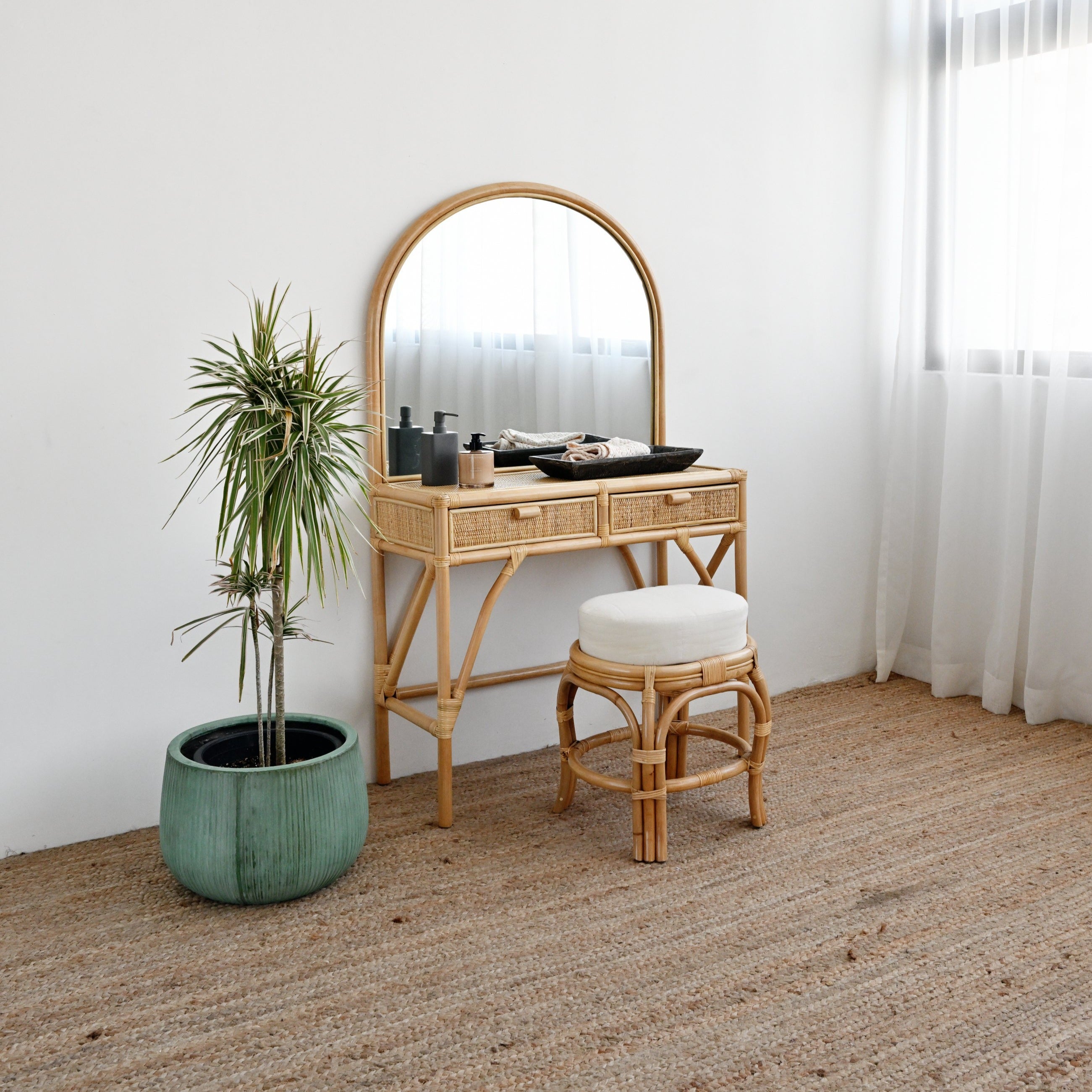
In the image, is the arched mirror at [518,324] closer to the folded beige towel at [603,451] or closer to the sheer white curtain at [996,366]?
the folded beige towel at [603,451]

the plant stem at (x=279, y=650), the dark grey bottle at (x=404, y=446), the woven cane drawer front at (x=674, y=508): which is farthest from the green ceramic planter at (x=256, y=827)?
the woven cane drawer front at (x=674, y=508)

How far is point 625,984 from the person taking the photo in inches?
74.3

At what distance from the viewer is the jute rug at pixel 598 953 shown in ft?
5.52

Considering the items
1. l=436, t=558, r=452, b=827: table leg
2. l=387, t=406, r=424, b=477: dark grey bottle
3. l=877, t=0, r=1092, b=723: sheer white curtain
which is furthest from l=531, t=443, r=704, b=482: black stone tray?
l=877, t=0, r=1092, b=723: sheer white curtain

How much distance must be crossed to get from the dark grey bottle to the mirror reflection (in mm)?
14

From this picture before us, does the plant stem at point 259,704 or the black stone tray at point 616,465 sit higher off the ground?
the black stone tray at point 616,465

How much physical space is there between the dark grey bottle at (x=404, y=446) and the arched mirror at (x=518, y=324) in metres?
0.01

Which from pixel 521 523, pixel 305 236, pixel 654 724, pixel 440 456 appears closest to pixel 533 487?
pixel 521 523

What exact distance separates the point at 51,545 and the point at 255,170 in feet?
A: 3.13

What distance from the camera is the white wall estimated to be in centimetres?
233

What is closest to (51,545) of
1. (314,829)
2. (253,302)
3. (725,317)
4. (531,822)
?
(253,302)

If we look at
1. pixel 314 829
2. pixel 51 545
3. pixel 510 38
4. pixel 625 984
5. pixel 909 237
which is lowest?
pixel 625 984

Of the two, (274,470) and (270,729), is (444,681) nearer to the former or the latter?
(270,729)

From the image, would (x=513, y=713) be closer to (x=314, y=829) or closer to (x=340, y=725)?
(x=340, y=725)
